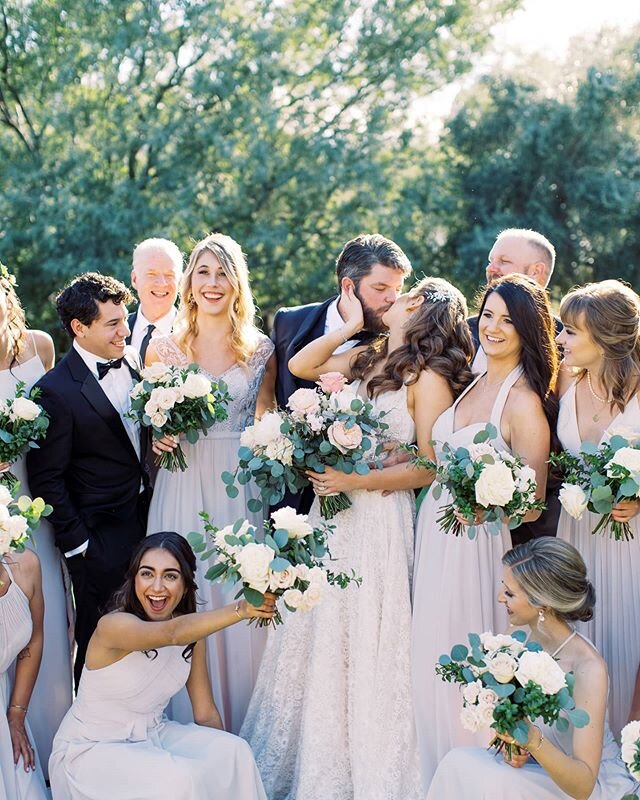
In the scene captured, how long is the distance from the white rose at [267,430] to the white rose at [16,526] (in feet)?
3.98

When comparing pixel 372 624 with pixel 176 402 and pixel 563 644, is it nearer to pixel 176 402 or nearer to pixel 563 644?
pixel 563 644

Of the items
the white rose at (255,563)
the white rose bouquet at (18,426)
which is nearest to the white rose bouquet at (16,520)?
the white rose bouquet at (18,426)

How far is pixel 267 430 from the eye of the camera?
5508 millimetres

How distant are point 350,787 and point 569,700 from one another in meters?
1.95

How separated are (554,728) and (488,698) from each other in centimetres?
77

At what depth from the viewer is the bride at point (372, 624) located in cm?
570

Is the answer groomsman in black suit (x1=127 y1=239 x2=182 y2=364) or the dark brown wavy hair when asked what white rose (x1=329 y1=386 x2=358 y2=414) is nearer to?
the dark brown wavy hair

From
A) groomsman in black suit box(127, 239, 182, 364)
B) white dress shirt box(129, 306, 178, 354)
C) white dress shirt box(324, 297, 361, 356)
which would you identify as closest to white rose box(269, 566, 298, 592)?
white dress shirt box(324, 297, 361, 356)

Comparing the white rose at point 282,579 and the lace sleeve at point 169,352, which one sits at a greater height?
the lace sleeve at point 169,352

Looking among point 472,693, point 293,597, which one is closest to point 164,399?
point 293,597

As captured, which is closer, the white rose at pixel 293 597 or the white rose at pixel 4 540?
the white rose at pixel 293 597

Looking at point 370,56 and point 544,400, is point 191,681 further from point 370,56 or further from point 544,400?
point 370,56

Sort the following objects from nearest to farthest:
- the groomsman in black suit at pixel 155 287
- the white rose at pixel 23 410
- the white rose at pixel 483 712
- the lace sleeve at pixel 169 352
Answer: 1. the white rose at pixel 483 712
2. the white rose at pixel 23 410
3. the lace sleeve at pixel 169 352
4. the groomsman in black suit at pixel 155 287

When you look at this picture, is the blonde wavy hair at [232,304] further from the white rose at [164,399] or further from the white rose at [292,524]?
the white rose at [292,524]
